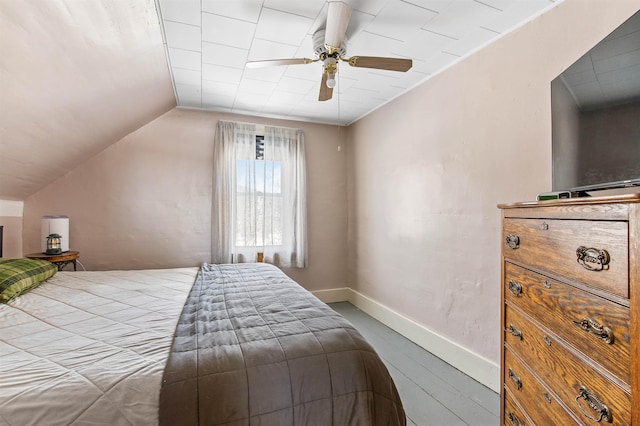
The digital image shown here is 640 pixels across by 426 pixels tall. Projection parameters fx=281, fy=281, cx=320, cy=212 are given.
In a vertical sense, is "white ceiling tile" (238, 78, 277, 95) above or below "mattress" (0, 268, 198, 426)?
above

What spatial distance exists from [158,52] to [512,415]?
3.06 metres

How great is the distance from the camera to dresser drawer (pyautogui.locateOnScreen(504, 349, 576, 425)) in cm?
94

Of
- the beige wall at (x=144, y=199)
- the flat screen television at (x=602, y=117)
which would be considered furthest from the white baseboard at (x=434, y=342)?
the beige wall at (x=144, y=199)

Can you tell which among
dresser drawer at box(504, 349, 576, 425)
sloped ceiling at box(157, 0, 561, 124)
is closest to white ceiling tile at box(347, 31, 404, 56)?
sloped ceiling at box(157, 0, 561, 124)

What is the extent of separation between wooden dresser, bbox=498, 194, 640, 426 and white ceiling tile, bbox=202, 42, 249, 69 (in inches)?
83.7

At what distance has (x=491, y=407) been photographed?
1.80 meters

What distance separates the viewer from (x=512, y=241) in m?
1.22

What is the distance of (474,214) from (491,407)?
129 centimetres

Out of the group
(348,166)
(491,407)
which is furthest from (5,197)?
(491,407)

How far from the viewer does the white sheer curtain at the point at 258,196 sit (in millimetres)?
3408

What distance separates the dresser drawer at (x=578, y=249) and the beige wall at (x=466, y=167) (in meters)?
0.84

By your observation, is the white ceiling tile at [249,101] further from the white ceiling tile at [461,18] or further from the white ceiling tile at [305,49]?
the white ceiling tile at [461,18]

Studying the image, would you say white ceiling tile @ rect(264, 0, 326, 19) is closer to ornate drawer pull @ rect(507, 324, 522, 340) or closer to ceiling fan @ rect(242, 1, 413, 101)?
ceiling fan @ rect(242, 1, 413, 101)

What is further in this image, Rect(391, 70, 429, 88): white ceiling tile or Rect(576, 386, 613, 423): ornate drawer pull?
Rect(391, 70, 429, 88): white ceiling tile
